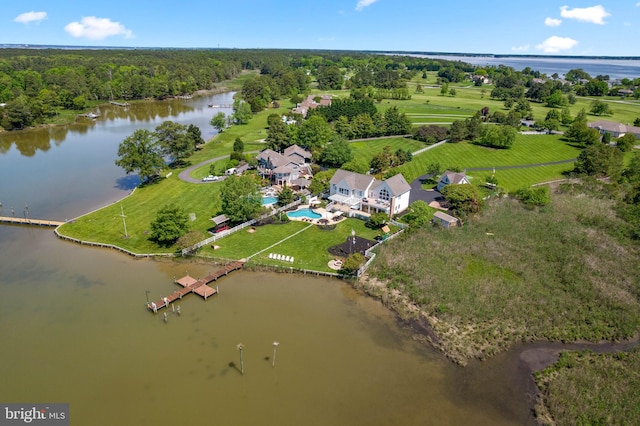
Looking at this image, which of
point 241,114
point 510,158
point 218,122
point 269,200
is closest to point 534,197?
point 510,158

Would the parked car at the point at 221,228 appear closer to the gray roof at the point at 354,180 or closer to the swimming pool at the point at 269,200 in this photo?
the swimming pool at the point at 269,200

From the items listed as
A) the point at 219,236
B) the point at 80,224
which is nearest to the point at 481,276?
the point at 219,236

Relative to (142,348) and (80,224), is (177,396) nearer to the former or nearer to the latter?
(142,348)

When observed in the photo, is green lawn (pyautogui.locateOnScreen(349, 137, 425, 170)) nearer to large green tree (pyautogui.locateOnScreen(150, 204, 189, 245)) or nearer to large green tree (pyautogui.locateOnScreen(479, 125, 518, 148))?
large green tree (pyautogui.locateOnScreen(479, 125, 518, 148))

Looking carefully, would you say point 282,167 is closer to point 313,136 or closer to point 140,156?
point 313,136

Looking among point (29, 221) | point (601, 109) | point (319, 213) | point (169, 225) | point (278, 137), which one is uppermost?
point (601, 109)

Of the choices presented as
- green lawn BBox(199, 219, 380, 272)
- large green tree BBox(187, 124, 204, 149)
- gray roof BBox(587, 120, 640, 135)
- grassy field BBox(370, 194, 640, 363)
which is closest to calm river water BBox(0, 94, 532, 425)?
green lawn BBox(199, 219, 380, 272)
